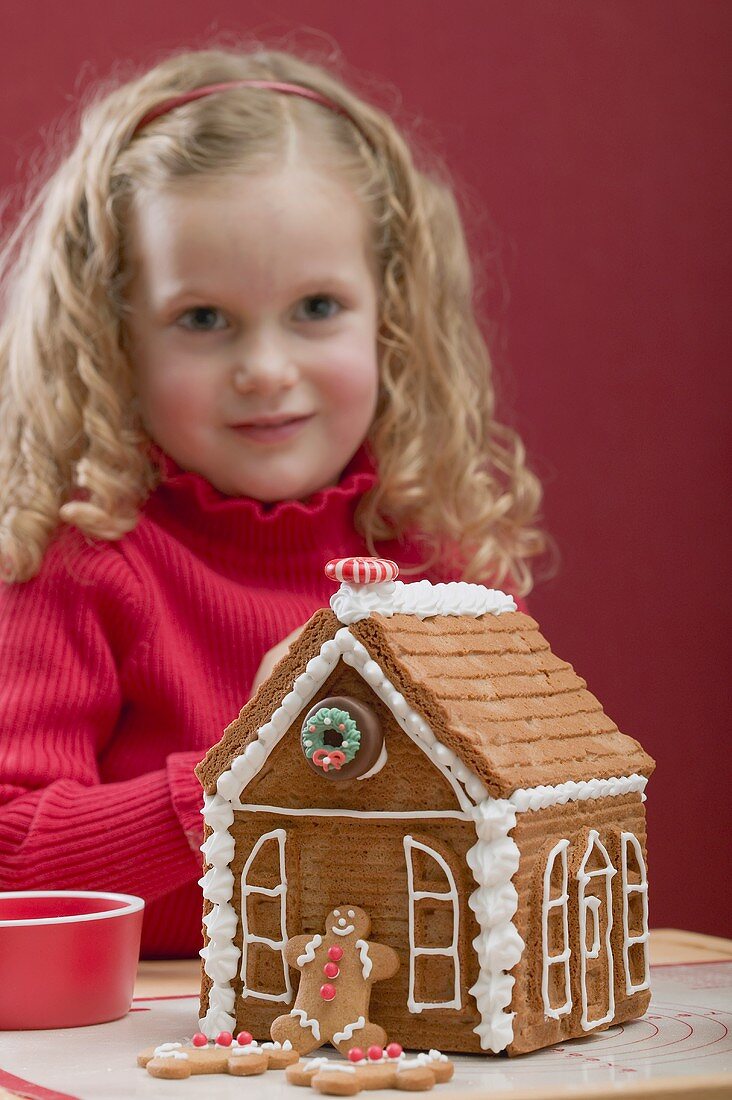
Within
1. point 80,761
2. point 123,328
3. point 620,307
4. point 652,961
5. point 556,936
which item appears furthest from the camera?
point 620,307

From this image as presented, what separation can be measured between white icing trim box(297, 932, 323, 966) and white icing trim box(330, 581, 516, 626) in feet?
0.51

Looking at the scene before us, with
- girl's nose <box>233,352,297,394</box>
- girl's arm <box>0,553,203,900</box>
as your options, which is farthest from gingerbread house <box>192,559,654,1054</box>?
girl's nose <box>233,352,297,394</box>

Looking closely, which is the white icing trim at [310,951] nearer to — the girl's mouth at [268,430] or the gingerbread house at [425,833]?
the gingerbread house at [425,833]

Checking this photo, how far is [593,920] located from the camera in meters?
0.80

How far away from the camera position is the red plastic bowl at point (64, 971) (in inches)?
32.4

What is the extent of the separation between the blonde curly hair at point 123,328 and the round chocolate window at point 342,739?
545 millimetres

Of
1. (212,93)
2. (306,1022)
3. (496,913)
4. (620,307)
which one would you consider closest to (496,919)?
(496,913)

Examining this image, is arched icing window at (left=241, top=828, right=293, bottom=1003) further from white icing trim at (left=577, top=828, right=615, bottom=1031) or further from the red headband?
the red headband

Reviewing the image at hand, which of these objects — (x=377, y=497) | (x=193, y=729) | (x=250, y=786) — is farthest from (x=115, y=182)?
(x=250, y=786)

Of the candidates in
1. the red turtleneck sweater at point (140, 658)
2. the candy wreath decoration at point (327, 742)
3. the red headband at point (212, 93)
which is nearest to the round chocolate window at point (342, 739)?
the candy wreath decoration at point (327, 742)

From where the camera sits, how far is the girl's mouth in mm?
1287

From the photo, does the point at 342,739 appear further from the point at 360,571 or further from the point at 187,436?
the point at 187,436

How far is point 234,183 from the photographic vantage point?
1.25 metres

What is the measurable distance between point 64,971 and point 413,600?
0.91ft
